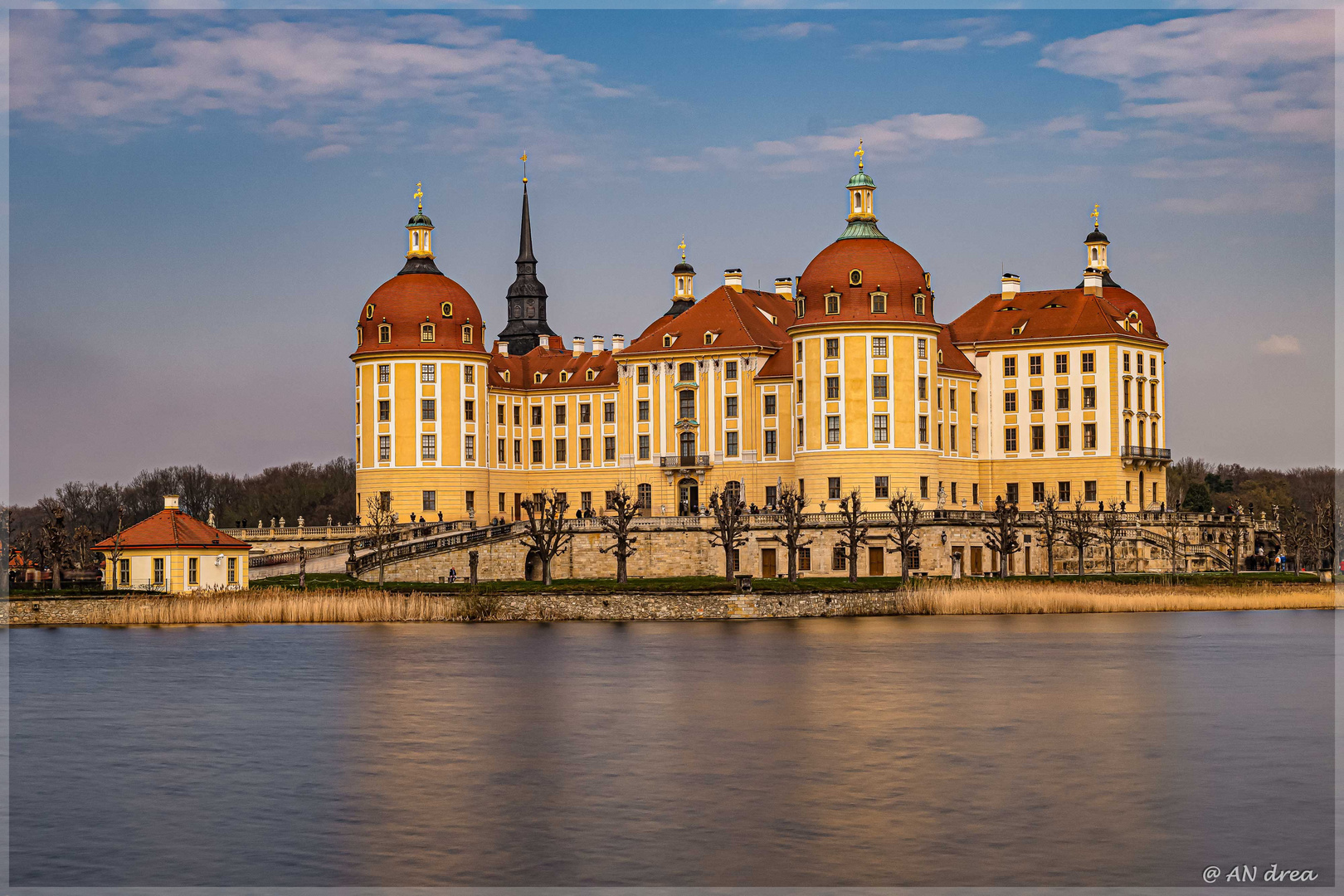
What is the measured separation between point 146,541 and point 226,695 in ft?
94.6

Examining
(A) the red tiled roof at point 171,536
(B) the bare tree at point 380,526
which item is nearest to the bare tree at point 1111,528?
(B) the bare tree at point 380,526

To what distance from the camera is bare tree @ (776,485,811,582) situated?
244 feet

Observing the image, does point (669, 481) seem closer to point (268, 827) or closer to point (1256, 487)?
point (1256, 487)

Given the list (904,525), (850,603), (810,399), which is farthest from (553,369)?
(850,603)

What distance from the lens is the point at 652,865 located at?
2306 centimetres

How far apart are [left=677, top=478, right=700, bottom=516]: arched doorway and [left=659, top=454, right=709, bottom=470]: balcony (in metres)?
0.92

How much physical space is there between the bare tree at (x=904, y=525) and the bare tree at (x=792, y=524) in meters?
4.00

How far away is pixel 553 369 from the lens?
105438 mm

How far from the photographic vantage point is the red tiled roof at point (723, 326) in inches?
3766

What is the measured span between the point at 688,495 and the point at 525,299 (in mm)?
36206

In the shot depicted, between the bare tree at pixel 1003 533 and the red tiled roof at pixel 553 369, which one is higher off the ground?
the red tiled roof at pixel 553 369

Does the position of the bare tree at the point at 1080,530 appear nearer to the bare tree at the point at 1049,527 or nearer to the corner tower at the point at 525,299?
the bare tree at the point at 1049,527

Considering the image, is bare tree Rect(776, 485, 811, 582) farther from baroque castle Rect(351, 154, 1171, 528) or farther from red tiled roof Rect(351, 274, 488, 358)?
red tiled roof Rect(351, 274, 488, 358)

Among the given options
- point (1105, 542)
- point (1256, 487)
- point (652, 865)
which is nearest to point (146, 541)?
point (1105, 542)
